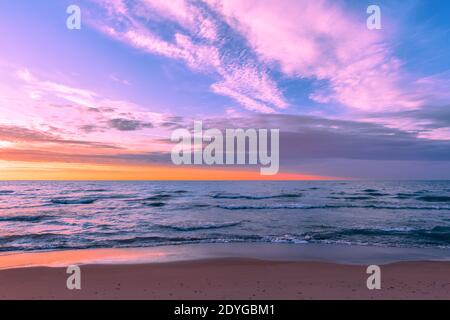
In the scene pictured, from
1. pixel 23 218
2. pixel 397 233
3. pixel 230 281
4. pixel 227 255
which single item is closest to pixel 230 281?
pixel 230 281

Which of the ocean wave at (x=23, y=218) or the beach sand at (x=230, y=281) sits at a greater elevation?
the beach sand at (x=230, y=281)

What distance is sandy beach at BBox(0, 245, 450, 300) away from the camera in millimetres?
7692

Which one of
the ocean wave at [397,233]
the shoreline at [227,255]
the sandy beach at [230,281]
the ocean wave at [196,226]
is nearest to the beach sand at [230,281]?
the sandy beach at [230,281]

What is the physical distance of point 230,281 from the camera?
29.0ft

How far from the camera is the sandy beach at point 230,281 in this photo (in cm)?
769

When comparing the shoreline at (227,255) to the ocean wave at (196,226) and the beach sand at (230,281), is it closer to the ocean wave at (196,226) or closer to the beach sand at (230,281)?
the beach sand at (230,281)

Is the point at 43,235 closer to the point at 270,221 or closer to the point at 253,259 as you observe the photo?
the point at 253,259

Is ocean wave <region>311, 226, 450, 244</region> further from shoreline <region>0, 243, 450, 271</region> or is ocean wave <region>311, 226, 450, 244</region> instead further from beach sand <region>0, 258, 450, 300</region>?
beach sand <region>0, 258, 450, 300</region>

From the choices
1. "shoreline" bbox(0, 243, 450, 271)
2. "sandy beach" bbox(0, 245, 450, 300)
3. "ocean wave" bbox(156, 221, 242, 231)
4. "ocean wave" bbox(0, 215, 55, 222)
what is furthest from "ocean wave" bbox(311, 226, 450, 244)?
"ocean wave" bbox(0, 215, 55, 222)

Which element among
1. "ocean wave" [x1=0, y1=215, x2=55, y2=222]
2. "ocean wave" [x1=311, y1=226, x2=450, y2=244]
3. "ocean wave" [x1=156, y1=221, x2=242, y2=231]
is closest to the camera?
"ocean wave" [x1=311, y1=226, x2=450, y2=244]

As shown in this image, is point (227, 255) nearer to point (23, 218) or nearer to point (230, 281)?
point (230, 281)

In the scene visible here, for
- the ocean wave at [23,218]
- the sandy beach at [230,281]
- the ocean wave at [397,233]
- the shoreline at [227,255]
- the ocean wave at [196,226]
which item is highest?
the sandy beach at [230,281]

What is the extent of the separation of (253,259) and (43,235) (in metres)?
12.5
